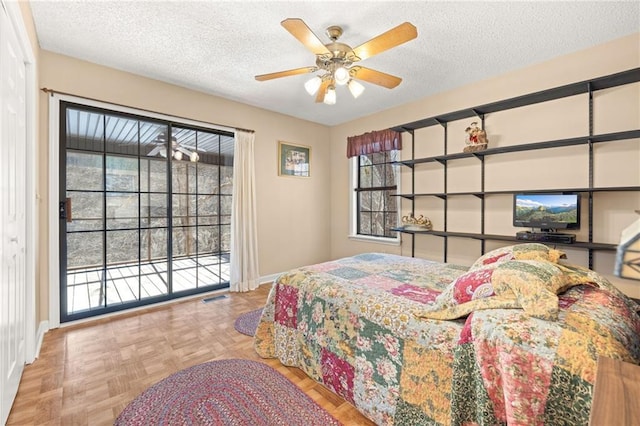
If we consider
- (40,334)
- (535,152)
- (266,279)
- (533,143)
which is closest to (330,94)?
(533,143)

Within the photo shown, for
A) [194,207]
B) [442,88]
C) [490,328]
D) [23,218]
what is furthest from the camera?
[194,207]

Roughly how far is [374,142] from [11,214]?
3.77 m

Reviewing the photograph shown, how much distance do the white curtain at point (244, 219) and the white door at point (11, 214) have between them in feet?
6.55

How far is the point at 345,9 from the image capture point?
2012mm

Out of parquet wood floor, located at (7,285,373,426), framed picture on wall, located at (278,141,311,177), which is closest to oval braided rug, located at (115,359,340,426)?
parquet wood floor, located at (7,285,373,426)

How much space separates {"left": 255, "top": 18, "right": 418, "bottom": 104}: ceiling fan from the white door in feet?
4.90

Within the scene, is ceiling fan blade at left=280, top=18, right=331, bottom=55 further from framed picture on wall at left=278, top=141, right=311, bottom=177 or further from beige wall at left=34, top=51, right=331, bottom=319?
framed picture on wall at left=278, top=141, right=311, bottom=177

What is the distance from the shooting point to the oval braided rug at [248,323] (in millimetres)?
2625

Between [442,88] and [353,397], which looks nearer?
[353,397]

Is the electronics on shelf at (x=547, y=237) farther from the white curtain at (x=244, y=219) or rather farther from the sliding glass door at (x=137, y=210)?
the sliding glass door at (x=137, y=210)

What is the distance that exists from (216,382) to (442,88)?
3.68 meters

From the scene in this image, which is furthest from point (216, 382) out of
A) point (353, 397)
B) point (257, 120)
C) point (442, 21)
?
point (257, 120)

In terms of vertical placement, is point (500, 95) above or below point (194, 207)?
above

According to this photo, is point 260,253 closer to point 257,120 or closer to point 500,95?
point 257,120
